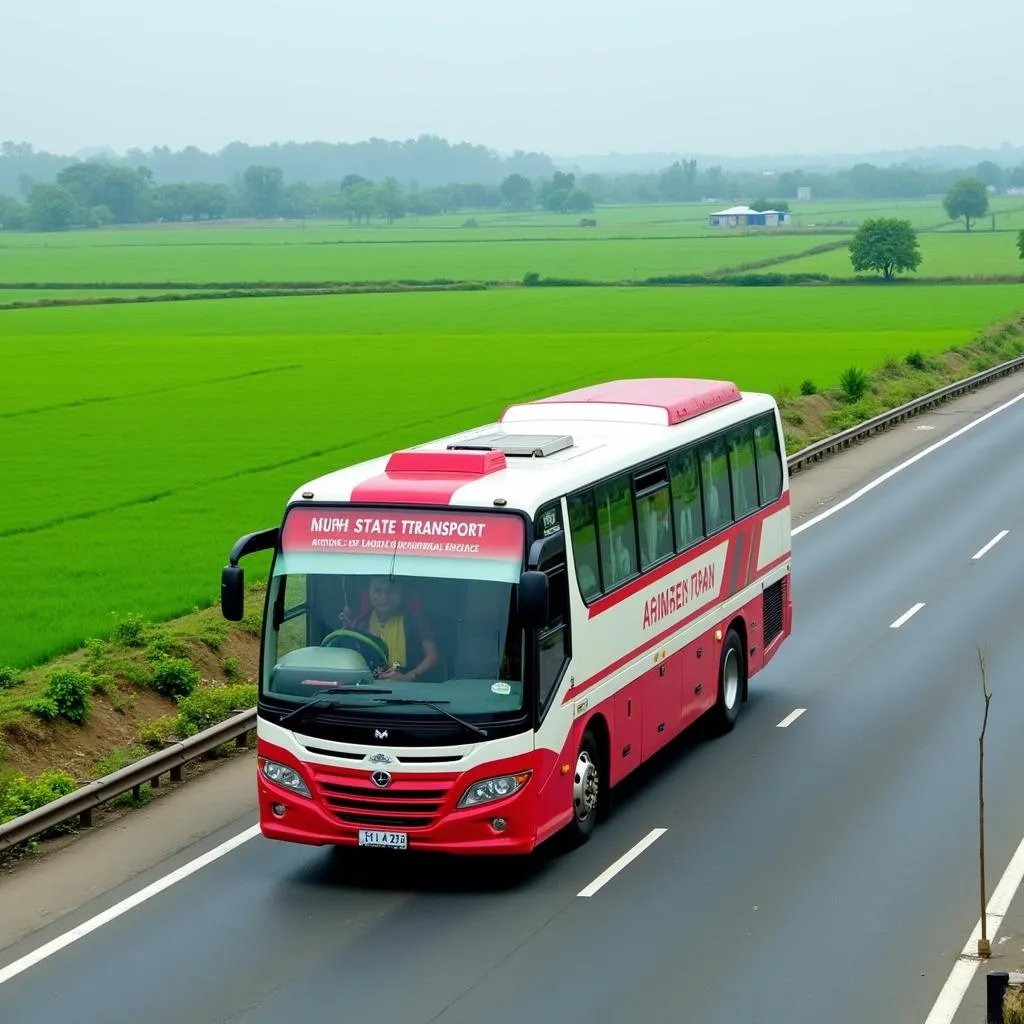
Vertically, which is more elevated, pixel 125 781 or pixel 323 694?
pixel 323 694

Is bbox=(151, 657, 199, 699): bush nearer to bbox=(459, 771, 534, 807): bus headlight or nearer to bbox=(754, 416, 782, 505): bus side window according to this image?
bbox=(754, 416, 782, 505): bus side window

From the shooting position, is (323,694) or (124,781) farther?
(124,781)

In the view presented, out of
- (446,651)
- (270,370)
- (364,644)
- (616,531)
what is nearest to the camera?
(446,651)

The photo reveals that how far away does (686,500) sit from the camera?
17656 millimetres

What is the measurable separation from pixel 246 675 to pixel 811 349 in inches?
2008

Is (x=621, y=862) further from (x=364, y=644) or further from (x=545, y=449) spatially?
(x=545, y=449)

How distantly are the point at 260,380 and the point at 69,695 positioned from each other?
45731mm

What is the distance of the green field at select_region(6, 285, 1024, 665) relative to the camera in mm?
30125

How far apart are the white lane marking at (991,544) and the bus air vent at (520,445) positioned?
46.2 feet

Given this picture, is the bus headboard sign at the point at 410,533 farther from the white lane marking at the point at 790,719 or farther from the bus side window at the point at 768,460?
the bus side window at the point at 768,460

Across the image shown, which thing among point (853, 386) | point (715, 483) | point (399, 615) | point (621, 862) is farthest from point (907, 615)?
point (853, 386)

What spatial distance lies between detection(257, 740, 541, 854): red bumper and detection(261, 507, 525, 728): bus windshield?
420mm

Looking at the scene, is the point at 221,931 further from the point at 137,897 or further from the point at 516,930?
the point at 516,930

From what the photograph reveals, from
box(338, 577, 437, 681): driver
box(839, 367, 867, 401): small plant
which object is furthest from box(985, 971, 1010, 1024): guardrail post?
box(839, 367, 867, 401): small plant
